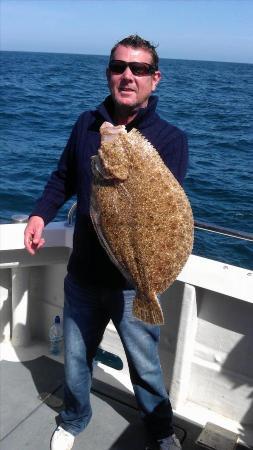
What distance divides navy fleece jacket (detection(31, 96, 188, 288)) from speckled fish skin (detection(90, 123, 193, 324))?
1.03 feet

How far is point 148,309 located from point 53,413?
5.16ft

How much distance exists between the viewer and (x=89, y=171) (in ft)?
8.90

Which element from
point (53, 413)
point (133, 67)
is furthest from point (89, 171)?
point (53, 413)

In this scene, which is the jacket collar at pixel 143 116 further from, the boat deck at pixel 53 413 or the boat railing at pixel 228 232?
the boat deck at pixel 53 413

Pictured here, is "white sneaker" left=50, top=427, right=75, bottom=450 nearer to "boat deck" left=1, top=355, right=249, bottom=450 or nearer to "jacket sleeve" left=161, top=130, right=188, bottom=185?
"boat deck" left=1, top=355, right=249, bottom=450

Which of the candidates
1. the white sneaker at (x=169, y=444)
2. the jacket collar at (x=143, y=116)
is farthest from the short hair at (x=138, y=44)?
the white sneaker at (x=169, y=444)

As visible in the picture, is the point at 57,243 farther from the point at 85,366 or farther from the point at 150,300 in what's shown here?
the point at 150,300

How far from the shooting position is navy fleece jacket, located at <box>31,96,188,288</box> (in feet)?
8.46

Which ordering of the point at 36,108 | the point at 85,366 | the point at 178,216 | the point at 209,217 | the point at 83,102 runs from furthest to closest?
the point at 83,102
the point at 36,108
the point at 209,217
the point at 85,366
the point at 178,216

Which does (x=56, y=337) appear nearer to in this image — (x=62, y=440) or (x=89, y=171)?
(x=62, y=440)

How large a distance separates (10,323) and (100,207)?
7.63 ft

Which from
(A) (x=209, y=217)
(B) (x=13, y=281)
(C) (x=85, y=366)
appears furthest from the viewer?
(A) (x=209, y=217)

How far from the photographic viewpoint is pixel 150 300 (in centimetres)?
245

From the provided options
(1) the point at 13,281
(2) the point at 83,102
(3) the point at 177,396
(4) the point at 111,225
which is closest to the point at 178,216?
(4) the point at 111,225
